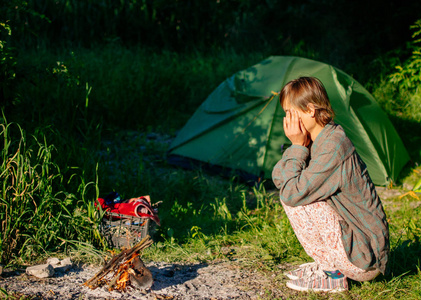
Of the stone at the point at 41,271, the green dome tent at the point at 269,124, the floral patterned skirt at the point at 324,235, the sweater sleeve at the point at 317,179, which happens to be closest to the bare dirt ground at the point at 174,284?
the stone at the point at 41,271

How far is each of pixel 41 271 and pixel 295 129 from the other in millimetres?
1676

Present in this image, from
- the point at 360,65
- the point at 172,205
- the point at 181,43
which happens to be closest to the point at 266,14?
the point at 181,43

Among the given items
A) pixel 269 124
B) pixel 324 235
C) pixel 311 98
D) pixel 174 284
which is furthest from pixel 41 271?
pixel 269 124

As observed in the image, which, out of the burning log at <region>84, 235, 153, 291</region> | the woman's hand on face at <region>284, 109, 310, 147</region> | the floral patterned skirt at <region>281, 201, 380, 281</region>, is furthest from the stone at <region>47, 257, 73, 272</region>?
the woman's hand on face at <region>284, 109, 310, 147</region>

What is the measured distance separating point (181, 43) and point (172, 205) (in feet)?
22.1

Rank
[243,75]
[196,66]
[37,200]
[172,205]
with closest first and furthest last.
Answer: [37,200]
[172,205]
[243,75]
[196,66]

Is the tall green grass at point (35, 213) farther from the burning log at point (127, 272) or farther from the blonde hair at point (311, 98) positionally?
the blonde hair at point (311, 98)

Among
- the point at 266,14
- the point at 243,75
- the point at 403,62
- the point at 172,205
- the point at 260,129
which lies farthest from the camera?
the point at 266,14

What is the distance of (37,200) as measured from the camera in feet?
10.3

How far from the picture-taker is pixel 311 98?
2.48 meters

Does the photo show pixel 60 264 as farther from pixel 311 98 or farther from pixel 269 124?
pixel 269 124

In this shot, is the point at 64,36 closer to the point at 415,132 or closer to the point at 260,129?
the point at 260,129

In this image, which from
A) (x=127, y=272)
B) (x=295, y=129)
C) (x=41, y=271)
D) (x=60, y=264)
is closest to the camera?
(x=295, y=129)

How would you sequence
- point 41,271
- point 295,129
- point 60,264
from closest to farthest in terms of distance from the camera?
point 295,129
point 41,271
point 60,264
